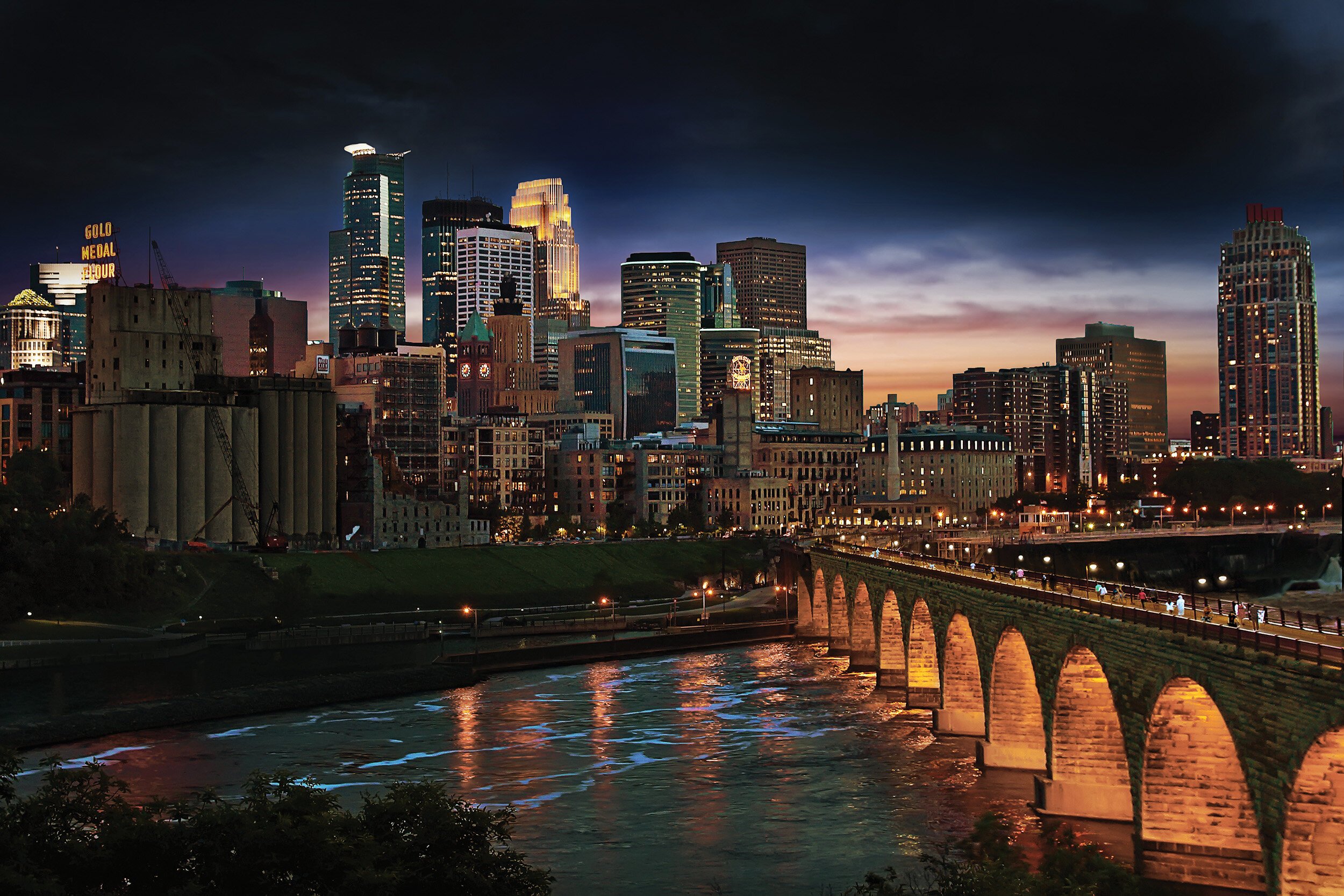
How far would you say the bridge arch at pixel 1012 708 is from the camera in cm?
7825

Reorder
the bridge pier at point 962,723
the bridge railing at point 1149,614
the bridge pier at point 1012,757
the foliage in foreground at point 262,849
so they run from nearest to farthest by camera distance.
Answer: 1. the foliage in foreground at point 262,849
2. the bridge railing at point 1149,614
3. the bridge pier at point 1012,757
4. the bridge pier at point 962,723

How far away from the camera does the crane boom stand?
600 feet

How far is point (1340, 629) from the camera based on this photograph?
5184 cm

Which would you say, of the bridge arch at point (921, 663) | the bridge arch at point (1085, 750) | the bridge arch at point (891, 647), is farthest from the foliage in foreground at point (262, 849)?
the bridge arch at point (891, 647)

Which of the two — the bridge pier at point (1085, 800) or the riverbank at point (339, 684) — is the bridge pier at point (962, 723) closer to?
the bridge pier at point (1085, 800)

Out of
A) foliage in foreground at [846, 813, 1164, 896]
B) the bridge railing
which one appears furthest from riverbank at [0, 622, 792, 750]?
foliage in foreground at [846, 813, 1164, 896]

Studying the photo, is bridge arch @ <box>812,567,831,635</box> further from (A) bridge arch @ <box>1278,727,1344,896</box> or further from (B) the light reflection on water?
(A) bridge arch @ <box>1278,727,1344,896</box>

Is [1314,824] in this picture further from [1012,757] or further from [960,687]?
[960,687]

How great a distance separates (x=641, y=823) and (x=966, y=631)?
28.5 metres

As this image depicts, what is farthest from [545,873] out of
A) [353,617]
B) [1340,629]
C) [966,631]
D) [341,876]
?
[353,617]

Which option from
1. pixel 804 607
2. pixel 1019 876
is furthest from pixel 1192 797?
pixel 804 607

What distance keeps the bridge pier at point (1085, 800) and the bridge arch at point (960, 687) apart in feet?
74.9

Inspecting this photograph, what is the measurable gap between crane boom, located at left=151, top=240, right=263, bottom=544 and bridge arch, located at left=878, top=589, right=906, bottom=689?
92.0 metres

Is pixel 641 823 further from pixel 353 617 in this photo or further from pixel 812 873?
pixel 353 617
